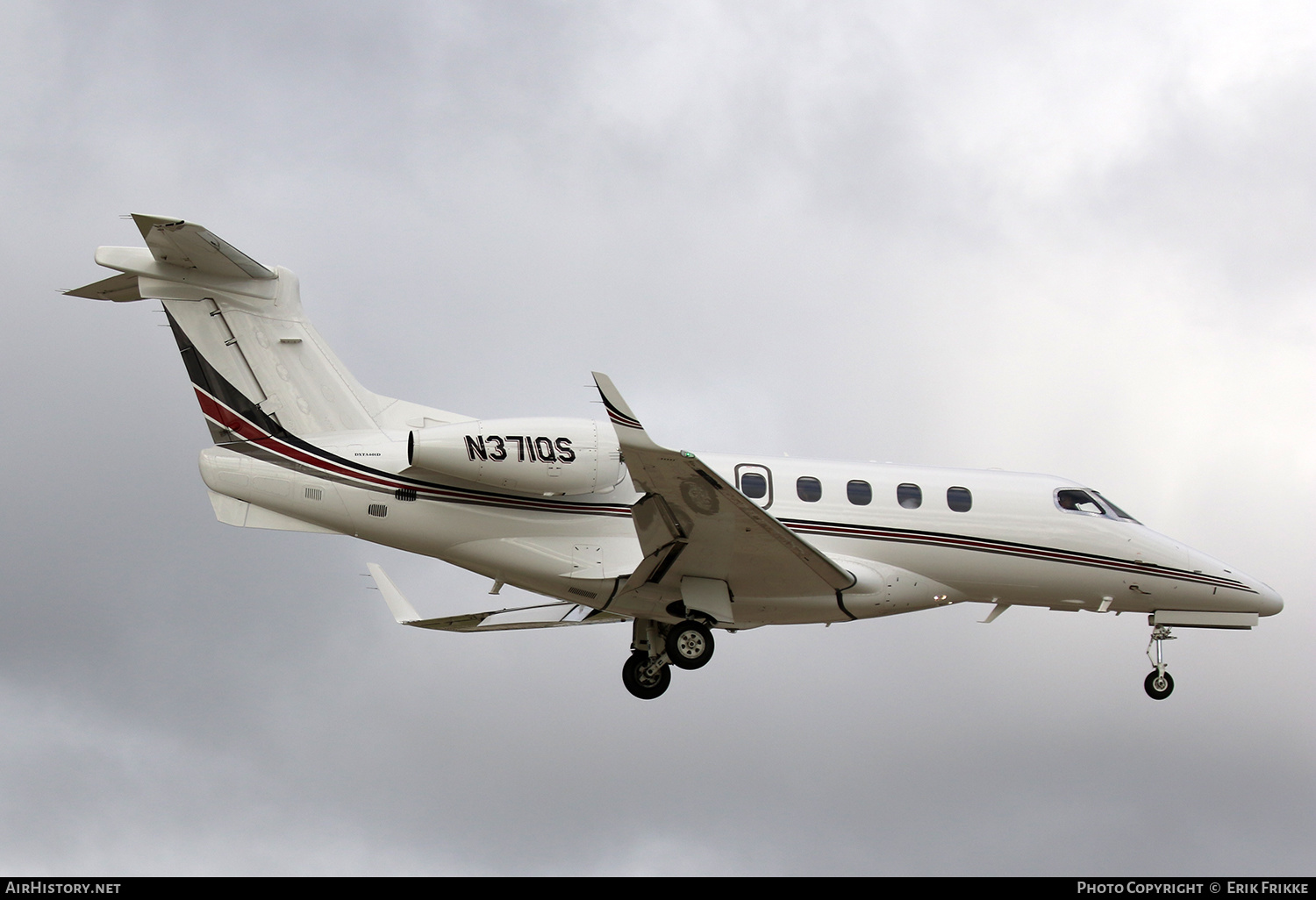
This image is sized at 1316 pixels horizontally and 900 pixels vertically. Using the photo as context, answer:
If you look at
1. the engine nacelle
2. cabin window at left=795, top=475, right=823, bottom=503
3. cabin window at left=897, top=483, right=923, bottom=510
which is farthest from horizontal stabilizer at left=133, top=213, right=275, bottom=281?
cabin window at left=897, top=483, right=923, bottom=510

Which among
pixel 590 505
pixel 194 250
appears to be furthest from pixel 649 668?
pixel 194 250

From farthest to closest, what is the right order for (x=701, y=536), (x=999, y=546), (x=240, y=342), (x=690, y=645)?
(x=999, y=546)
(x=690, y=645)
(x=240, y=342)
(x=701, y=536)

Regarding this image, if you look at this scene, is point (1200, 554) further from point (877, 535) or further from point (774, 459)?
point (774, 459)

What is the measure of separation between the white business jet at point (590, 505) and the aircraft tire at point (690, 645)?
24 mm

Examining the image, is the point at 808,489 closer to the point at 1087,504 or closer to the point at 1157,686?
the point at 1087,504

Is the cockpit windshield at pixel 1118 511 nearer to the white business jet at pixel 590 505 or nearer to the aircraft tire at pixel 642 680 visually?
the white business jet at pixel 590 505

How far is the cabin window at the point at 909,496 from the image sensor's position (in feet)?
61.0

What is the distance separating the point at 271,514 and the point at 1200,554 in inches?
543

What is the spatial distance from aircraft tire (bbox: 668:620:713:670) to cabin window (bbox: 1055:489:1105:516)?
5947mm

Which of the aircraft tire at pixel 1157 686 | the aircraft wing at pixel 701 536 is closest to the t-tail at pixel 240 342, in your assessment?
the aircraft wing at pixel 701 536

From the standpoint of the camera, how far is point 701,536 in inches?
652

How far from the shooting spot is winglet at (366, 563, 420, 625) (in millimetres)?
20391

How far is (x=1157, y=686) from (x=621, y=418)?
1053cm

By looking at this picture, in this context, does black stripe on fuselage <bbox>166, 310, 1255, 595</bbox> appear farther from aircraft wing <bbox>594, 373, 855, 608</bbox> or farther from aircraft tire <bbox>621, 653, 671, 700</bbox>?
aircraft tire <bbox>621, 653, 671, 700</bbox>
